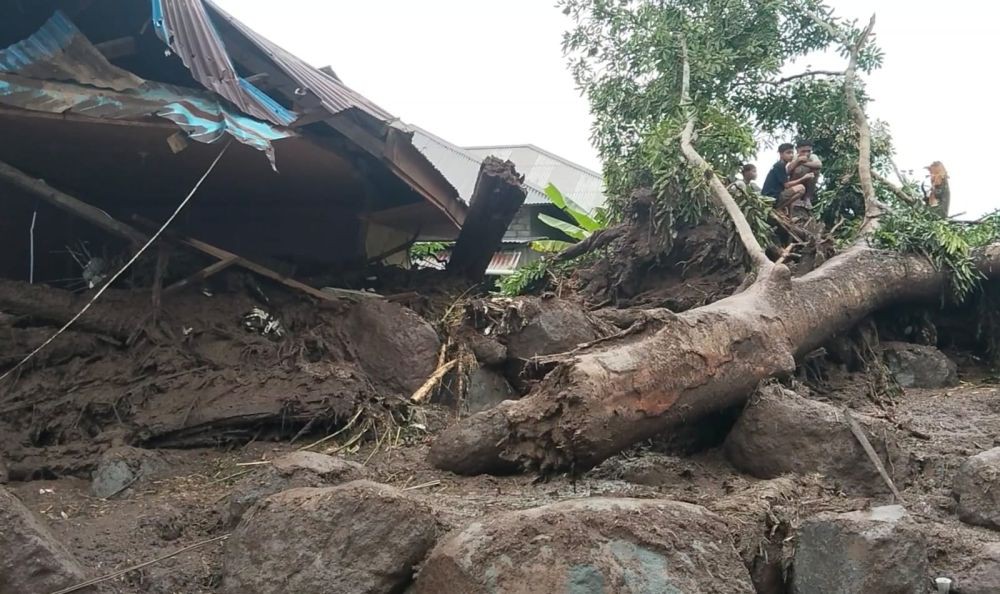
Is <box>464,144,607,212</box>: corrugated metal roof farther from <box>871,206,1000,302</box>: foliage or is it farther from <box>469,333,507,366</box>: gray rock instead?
<box>469,333,507,366</box>: gray rock

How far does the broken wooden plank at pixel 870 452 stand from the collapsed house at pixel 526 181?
31.6ft

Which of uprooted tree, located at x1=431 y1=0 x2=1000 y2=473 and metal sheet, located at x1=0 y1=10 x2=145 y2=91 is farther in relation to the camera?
metal sheet, located at x1=0 y1=10 x2=145 y2=91

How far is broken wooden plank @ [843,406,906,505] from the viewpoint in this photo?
400 centimetres

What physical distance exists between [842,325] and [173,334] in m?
4.96

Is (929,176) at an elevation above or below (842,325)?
A: above

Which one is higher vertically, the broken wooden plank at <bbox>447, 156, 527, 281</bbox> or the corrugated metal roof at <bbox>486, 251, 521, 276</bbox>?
the broken wooden plank at <bbox>447, 156, 527, 281</bbox>

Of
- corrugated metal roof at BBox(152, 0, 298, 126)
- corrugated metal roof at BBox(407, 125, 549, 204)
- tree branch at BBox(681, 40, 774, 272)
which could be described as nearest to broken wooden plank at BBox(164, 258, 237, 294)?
corrugated metal roof at BBox(152, 0, 298, 126)

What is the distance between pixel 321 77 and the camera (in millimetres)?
8180

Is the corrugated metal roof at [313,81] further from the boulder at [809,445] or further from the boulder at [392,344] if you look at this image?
the boulder at [809,445]

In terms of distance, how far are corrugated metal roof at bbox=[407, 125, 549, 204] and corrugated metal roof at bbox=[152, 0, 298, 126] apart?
10831mm

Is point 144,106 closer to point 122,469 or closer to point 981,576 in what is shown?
point 122,469

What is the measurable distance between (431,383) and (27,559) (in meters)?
3.44

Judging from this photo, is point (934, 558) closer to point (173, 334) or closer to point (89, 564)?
point (89, 564)

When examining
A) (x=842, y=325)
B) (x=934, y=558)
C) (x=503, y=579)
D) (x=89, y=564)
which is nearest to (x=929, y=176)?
(x=842, y=325)
